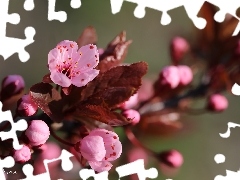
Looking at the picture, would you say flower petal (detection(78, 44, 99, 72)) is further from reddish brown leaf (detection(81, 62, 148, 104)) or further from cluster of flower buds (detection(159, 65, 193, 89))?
cluster of flower buds (detection(159, 65, 193, 89))

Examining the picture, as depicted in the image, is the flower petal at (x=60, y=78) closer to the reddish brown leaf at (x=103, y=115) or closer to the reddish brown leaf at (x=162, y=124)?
the reddish brown leaf at (x=103, y=115)

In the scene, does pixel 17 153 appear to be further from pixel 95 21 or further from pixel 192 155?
pixel 95 21

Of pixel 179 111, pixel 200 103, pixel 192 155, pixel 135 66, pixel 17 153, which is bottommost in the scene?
pixel 192 155

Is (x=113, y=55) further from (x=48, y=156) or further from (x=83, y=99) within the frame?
(x=48, y=156)

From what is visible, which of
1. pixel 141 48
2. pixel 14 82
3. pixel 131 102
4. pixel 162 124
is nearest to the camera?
pixel 14 82

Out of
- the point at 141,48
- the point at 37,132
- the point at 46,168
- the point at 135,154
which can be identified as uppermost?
the point at 37,132

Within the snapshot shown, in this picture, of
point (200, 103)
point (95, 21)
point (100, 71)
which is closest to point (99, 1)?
point (95, 21)

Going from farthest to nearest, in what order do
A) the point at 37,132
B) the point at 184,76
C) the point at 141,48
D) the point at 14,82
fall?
the point at 141,48 → the point at 184,76 → the point at 14,82 → the point at 37,132

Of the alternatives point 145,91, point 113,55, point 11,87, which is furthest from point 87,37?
point 145,91
